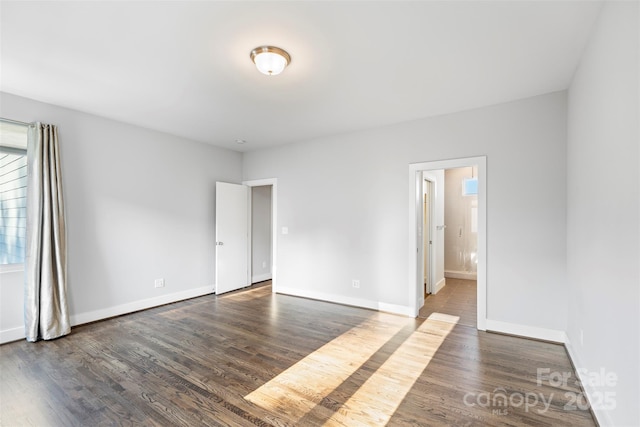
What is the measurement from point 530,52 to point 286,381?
11.1 feet

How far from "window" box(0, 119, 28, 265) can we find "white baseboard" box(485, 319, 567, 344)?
544 cm

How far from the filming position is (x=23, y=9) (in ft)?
6.36

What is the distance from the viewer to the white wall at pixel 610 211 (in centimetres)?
146

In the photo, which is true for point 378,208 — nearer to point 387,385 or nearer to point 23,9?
point 387,385

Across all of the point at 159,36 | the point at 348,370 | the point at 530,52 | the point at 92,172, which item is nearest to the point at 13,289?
the point at 92,172

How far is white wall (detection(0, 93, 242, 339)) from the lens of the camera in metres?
3.62

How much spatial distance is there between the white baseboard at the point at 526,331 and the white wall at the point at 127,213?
4446 millimetres

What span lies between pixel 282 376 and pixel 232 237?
135 inches

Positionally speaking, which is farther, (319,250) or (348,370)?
(319,250)

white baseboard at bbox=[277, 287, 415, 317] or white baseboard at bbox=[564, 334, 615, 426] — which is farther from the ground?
white baseboard at bbox=[564, 334, 615, 426]

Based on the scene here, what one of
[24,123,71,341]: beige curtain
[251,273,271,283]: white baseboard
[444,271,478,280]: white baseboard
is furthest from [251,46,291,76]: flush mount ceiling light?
[444,271,478,280]: white baseboard

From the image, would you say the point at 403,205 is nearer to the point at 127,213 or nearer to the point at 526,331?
the point at 526,331

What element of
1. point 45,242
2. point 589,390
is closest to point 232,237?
point 45,242

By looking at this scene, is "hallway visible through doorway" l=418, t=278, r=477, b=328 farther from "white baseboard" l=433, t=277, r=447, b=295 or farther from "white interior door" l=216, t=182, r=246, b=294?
"white interior door" l=216, t=182, r=246, b=294
